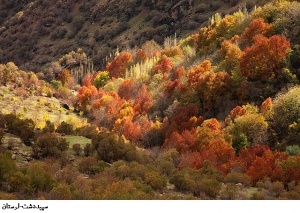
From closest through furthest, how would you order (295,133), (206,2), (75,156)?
(75,156) < (295,133) < (206,2)

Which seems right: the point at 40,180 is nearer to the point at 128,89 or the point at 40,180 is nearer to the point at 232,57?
the point at 232,57

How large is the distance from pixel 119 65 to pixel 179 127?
256 feet

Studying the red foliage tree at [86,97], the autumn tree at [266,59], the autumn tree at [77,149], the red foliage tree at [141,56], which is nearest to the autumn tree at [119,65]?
the red foliage tree at [141,56]

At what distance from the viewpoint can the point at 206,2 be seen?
168625mm

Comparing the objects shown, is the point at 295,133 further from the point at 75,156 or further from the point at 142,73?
the point at 142,73

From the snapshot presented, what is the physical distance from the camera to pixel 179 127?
6631 centimetres

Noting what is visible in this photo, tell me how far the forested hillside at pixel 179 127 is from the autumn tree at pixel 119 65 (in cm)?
1103

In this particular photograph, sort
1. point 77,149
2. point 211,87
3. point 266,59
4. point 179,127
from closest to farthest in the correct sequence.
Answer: point 77,149 < point 266,59 < point 211,87 < point 179,127

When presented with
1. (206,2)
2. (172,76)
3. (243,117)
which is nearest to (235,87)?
(243,117)

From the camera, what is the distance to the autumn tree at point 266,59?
6034 cm

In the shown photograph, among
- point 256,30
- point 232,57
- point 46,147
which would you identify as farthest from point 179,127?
point 46,147

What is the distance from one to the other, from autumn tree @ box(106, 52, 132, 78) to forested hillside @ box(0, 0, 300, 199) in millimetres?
11027

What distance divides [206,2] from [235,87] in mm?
111203

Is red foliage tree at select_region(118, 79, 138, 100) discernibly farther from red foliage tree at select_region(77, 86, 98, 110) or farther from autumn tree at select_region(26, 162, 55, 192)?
autumn tree at select_region(26, 162, 55, 192)
